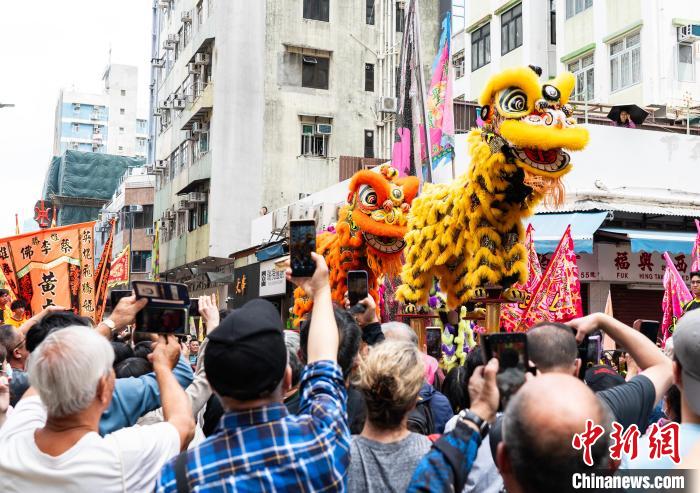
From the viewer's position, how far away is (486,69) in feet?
73.6

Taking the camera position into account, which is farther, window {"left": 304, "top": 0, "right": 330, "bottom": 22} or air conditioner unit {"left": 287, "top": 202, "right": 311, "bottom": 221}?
window {"left": 304, "top": 0, "right": 330, "bottom": 22}

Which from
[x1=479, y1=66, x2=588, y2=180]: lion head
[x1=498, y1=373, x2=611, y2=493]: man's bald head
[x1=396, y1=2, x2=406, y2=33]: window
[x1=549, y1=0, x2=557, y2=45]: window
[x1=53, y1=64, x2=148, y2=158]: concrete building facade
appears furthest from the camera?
[x1=53, y1=64, x2=148, y2=158]: concrete building facade

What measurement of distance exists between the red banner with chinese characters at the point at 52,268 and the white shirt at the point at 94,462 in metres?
7.40

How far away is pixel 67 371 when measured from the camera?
2395 millimetres

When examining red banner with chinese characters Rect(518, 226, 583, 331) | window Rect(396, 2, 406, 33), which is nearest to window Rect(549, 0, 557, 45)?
window Rect(396, 2, 406, 33)

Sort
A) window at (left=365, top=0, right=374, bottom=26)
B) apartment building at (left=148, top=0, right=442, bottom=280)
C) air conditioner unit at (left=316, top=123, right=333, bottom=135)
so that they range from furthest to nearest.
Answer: window at (left=365, top=0, right=374, bottom=26), air conditioner unit at (left=316, top=123, right=333, bottom=135), apartment building at (left=148, top=0, right=442, bottom=280)

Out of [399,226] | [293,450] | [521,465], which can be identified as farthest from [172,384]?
[399,226]

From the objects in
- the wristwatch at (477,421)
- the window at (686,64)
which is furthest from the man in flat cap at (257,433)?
the window at (686,64)

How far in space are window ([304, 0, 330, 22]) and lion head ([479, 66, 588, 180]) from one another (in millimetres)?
19682

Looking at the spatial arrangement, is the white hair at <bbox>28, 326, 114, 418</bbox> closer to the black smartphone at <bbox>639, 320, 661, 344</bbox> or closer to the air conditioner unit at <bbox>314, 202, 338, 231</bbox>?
the black smartphone at <bbox>639, 320, 661, 344</bbox>

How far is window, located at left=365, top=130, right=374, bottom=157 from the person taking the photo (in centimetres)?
2578

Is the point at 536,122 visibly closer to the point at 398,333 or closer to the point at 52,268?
the point at 398,333

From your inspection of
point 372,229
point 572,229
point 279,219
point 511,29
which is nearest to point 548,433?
point 372,229

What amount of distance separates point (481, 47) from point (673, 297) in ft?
52.3
